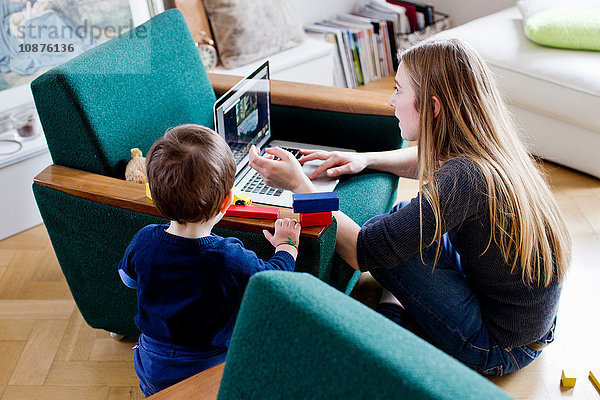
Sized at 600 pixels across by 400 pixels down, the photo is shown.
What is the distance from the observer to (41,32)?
2.27 metres

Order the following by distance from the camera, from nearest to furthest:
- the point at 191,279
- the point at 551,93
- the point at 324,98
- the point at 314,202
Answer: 1. the point at 191,279
2. the point at 314,202
3. the point at 324,98
4. the point at 551,93

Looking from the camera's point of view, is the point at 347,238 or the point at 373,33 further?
the point at 373,33

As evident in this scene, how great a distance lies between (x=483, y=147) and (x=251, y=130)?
69 cm

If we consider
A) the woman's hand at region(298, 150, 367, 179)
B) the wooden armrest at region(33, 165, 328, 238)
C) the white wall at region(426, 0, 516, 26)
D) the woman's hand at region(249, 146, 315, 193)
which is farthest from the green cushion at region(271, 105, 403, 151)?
the white wall at region(426, 0, 516, 26)

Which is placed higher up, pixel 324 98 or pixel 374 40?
pixel 324 98

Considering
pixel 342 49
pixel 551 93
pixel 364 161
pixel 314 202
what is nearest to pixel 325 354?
pixel 314 202

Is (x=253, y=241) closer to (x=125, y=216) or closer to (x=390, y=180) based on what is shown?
(x=125, y=216)

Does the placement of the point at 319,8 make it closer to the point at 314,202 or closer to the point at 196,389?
the point at 314,202

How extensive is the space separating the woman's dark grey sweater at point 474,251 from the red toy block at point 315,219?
15cm

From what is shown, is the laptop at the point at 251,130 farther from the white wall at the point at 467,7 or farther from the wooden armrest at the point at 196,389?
the white wall at the point at 467,7

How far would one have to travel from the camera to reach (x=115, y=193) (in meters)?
1.31

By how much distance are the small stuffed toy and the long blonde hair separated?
2.21 feet

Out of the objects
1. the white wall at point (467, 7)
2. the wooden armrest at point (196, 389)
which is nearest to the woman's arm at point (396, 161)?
the wooden armrest at point (196, 389)

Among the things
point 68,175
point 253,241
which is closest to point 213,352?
point 253,241
